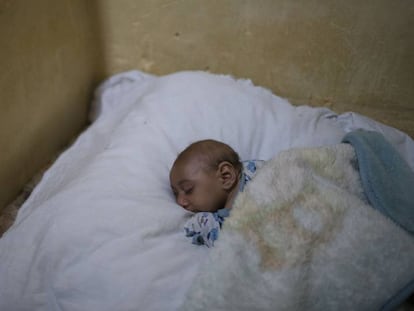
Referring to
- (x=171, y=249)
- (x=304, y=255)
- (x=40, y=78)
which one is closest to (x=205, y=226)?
(x=171, y=249)

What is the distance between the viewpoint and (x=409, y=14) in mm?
1274

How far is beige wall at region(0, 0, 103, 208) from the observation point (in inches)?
46.5

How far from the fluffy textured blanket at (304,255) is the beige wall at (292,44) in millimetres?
569

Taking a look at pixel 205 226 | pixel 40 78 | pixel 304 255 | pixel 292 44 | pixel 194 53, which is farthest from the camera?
pixel 194 53

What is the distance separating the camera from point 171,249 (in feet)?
3.16

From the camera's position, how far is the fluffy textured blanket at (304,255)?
0.86m

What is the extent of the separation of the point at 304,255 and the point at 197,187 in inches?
12.8

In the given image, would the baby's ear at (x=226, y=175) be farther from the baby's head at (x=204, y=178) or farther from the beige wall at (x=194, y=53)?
the beige wall at (x=194, y=53)

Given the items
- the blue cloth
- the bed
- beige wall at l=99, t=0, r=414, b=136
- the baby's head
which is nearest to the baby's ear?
the baby's head

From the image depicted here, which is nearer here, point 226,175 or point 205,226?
point 205,226

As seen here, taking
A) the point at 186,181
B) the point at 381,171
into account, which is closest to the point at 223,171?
the point at 186,181

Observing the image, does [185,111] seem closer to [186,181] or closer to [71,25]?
[186,181]

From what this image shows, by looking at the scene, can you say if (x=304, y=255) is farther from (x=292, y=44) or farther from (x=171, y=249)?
(x=292, y=44)

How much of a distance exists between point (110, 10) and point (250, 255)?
1003 mm
